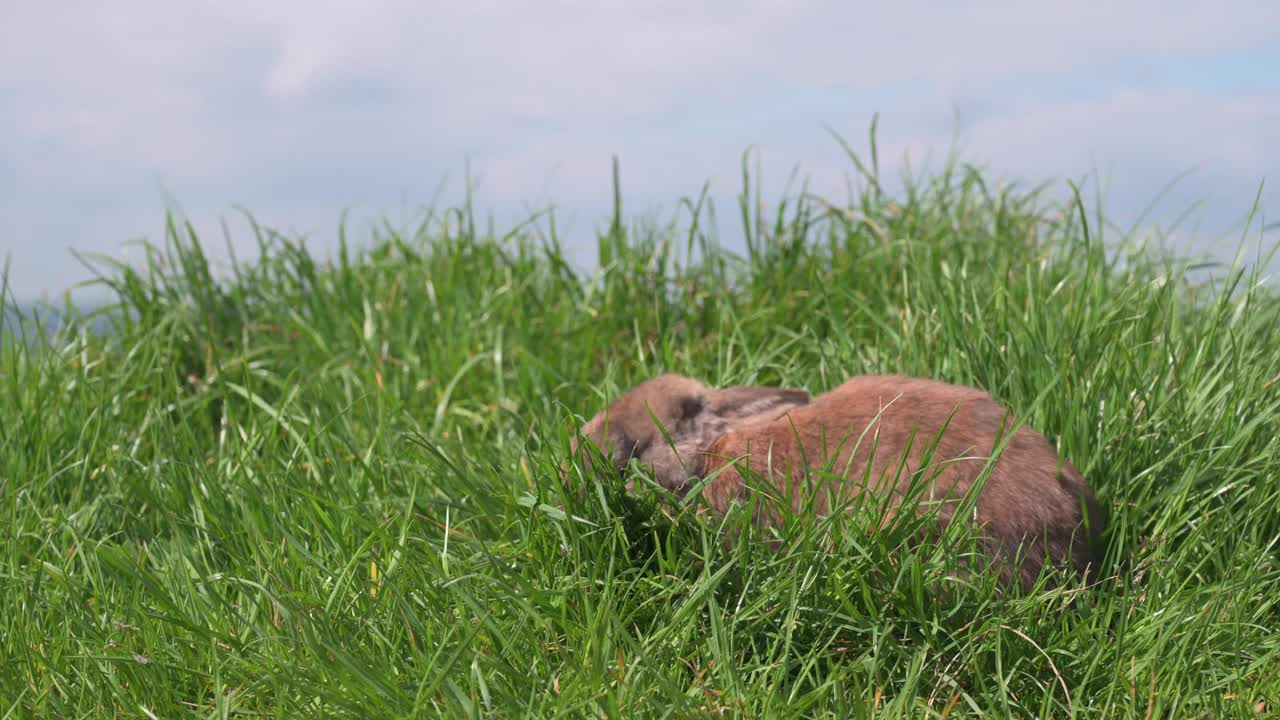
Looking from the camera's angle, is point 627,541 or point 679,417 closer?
point 627,541

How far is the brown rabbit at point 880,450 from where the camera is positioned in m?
2.86

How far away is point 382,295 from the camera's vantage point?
559 centimetres

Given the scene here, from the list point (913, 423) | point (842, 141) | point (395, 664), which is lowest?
point (395, 664)

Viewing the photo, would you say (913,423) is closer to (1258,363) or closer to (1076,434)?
(1076,434)

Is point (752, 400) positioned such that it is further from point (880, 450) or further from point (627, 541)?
point (627, 541)

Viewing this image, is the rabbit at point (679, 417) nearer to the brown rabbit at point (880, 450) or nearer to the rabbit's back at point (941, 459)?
the brown rabbit at point (880, 450)

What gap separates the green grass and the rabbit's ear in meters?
0.35

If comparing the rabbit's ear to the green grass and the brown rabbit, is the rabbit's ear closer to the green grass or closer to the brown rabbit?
the brown rabbit

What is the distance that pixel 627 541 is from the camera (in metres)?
2.79

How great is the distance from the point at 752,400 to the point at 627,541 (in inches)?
32.5

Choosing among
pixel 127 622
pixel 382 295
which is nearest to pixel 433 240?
pixel 382 295

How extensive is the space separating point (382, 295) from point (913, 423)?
3.27m

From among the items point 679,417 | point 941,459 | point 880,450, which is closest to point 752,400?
point 679,417

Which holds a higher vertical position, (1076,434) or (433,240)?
(433,240)
